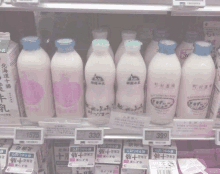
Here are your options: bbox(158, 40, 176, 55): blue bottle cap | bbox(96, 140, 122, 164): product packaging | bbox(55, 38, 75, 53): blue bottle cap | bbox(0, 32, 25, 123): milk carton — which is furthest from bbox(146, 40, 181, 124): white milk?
bbox(0, 32, 25, 123): milk carton

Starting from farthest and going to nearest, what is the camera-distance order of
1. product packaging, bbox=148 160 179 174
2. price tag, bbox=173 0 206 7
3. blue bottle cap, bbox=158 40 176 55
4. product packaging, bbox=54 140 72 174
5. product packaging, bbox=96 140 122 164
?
product packaging, bbox=54 140 72 174, product packaging, bbox=96 140 122 164, product packaging, bbox=148 160 179 174, blue bottle cap, bbox=158 40 176 55, price tag, bbox=173 0 206 7

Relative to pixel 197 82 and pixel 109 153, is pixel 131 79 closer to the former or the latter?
pixel 197 82

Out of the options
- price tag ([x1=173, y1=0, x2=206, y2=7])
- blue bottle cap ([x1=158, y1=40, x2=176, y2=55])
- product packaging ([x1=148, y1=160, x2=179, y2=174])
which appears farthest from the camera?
product packaging ([x1=148, y1=160, x2=179, y2=174])

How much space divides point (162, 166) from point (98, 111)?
38cm

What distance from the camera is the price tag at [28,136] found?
1.10 m

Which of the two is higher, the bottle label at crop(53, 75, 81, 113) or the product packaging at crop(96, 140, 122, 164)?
the bottle label at crop(53, 75, 81, 113)

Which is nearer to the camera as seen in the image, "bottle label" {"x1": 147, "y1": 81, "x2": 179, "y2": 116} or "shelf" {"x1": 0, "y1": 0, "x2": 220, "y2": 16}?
"shelf" {"x1": 0, "y1": 0, "x2": 220, "y2": 16}

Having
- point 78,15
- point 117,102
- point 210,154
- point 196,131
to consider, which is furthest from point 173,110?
point 78,15

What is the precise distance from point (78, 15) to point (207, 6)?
0.68m

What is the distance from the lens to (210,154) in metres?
1.29

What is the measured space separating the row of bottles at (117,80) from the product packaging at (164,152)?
0.53 feet

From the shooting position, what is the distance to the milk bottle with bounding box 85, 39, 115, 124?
1000 millimetres

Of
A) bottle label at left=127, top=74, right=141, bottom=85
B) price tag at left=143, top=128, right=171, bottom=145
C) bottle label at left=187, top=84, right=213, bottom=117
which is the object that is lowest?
price tag at left=143, top=128, right=171, bottom=145

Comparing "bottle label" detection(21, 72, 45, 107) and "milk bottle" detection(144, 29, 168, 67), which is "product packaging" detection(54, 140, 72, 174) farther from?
"milk bottle" detection(144, 29, 168, 67)
